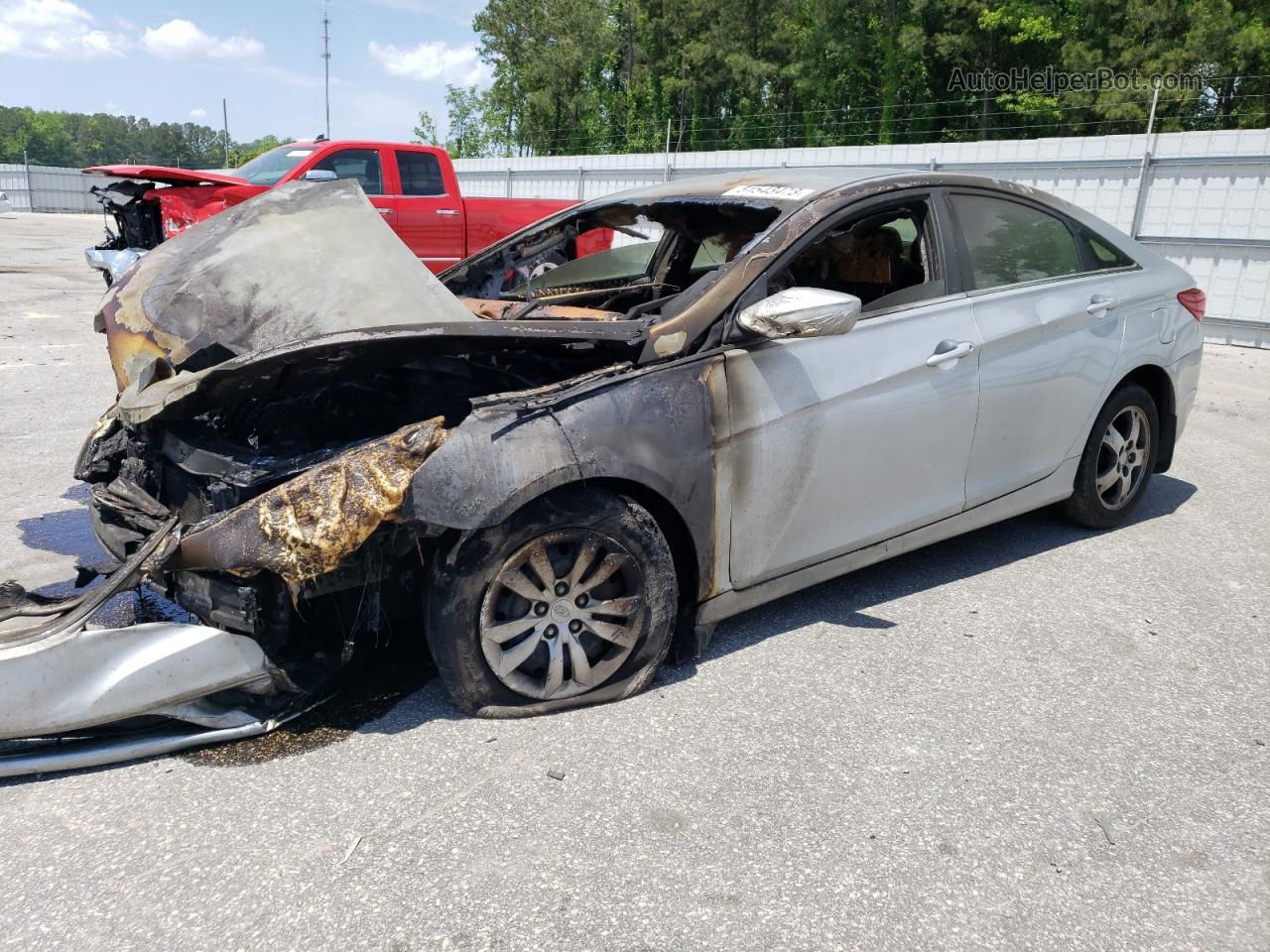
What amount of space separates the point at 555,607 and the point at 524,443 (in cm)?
51

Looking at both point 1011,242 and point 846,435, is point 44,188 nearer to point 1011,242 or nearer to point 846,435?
point 1011,242

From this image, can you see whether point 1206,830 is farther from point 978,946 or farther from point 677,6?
point 677,6

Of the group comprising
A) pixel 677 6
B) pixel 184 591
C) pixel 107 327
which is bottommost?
pixel 184 591

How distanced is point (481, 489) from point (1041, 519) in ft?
11.0

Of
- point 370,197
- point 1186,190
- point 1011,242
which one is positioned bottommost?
point 370,197

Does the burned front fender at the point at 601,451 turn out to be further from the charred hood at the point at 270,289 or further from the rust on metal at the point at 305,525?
the charred hood at the point at 270,289

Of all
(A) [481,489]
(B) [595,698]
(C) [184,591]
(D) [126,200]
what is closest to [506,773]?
(B) [595,698]

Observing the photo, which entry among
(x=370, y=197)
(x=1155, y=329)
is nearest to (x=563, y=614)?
(x=1155, y=329)

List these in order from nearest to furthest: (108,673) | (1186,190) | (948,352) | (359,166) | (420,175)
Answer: (108,673) → (948,352) → (359,166) → (420,175) → (1186,190)

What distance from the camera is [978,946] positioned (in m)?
2.11

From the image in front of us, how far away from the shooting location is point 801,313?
9.98ft

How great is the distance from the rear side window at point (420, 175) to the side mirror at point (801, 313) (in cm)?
832

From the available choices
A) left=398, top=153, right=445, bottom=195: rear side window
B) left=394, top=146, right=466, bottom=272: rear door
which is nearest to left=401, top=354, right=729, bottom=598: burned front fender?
left=394, top=146, right=466, bottom=272: rear door

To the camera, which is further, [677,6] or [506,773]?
[677,6]
